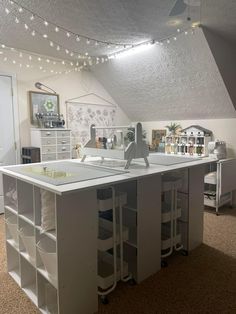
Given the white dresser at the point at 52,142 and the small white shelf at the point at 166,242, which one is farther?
the white dresser at the point at 52,142

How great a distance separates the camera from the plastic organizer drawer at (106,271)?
1720 mm

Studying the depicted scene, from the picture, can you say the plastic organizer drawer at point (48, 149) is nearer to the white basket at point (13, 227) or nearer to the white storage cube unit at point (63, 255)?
the white basket at point (13, 227)

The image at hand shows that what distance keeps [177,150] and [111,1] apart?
2.55m

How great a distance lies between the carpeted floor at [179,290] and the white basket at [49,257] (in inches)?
14.2

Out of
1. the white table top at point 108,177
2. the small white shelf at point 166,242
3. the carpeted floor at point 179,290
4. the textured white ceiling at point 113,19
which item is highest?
the textured white ceiling at point 113,19

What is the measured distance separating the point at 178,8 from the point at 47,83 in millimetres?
2317

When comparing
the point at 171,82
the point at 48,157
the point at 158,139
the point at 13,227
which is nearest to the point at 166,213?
the point at 13,227

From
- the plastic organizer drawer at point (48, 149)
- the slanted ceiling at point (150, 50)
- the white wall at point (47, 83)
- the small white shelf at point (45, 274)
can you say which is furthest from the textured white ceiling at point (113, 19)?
the small white shelf at point (45, 274)

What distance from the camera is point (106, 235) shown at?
6.07 ft

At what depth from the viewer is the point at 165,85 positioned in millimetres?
3697

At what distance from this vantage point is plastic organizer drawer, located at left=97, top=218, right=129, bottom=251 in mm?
1716

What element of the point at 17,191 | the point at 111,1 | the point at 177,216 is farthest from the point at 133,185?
the point at 111,1

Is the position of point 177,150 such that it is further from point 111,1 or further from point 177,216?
point 111,1

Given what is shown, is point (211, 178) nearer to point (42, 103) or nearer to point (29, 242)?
point (29, 242)
